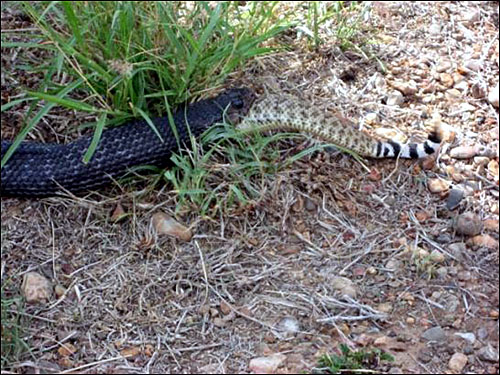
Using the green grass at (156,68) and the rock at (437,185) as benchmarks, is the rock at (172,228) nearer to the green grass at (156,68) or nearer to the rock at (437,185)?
the green grass at (156,68)

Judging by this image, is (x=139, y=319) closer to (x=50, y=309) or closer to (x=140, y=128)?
(x=50, y=309)

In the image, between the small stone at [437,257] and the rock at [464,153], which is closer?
the small stone at [437,257]

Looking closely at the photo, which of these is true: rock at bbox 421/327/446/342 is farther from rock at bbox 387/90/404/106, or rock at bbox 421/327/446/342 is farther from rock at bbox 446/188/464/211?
rock at bbox 387/90/404/106

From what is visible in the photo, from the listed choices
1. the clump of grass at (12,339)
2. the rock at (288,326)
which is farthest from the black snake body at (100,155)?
the rock at (288,326)

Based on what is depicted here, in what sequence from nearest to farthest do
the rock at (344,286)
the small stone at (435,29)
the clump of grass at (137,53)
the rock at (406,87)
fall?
the rock at (344,286)
the clump of grass at (137,53)
the rock at (406,87)
the small stone at (435,29)

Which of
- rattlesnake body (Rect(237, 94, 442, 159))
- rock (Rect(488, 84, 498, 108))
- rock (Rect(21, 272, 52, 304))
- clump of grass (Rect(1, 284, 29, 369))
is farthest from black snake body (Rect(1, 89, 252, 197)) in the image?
rock (Rect(488, 84, 498, 108))

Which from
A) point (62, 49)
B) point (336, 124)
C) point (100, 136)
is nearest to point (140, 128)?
point (100, 136)

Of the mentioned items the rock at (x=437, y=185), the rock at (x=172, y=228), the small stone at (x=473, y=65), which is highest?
the small stone at (x=473, y=65)

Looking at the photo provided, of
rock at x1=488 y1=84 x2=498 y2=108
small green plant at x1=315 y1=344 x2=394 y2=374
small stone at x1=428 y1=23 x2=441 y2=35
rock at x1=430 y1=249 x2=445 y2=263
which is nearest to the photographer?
small green plant at x1=315 y1=344 x2=394 y2=374

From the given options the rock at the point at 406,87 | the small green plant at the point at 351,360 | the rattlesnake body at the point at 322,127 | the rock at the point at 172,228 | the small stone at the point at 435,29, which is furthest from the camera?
the small stone at the point at 435,29
